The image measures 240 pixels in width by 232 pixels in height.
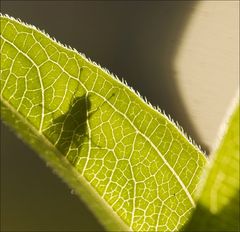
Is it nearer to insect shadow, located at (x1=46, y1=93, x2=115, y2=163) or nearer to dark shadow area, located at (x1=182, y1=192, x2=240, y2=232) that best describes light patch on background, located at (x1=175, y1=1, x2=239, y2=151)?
insect shadow, located at (x1=46, y1=93, x2=115, y2=163)

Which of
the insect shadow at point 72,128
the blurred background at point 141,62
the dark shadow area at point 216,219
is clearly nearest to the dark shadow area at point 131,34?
the blurred background at point 141,62

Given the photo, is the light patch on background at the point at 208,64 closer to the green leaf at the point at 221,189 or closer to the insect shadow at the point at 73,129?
the insect shadow at the point at 73,129

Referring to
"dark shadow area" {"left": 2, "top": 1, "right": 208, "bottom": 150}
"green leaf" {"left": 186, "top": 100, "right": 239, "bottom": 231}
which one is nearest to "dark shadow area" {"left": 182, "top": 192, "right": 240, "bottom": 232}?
"green leaf" {"left": 186, "top": 100, "right": 239, "bottom": 231}

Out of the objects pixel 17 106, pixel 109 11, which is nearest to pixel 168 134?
pixel 17 106

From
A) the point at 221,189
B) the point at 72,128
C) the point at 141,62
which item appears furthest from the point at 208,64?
the point at 221,189

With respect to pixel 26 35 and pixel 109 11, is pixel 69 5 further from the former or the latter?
pixel 26 35

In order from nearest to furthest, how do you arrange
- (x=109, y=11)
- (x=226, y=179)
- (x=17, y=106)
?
1. (x=226, y=179)
2. (x=17, y=106)
3. (x=109, y=11)
